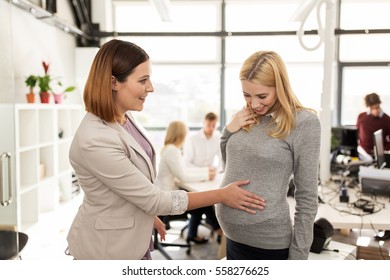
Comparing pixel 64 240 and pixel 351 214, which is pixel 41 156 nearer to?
pixel 64 240

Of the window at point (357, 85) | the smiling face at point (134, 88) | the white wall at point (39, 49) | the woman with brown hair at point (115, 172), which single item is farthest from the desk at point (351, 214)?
the window at point (357, 85)

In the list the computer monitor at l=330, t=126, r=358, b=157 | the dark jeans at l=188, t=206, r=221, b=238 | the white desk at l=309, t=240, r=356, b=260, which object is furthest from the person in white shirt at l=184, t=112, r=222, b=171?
the white desk at l=309, t=240, r=356, b=260

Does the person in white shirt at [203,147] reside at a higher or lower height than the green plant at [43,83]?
lower

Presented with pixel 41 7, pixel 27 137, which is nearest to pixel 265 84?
pixel 27 137

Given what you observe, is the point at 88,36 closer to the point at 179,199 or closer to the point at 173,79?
the point at 173,79

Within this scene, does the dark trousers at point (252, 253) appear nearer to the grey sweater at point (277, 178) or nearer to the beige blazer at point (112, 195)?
the grey sweater at point (277, 178)

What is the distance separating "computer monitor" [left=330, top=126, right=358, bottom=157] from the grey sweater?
212 centimetres

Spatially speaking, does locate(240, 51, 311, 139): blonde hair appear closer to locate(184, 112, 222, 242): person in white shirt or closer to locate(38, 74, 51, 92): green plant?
locate(184, 112, 222, 242): person in white shirt

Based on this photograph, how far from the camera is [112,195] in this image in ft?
3.34

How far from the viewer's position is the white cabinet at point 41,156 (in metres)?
3.47

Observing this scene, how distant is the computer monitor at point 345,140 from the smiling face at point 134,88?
2.43 metres

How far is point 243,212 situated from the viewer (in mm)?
1185

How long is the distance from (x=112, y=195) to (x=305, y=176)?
556 millimetres

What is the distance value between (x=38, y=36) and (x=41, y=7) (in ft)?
1.06
